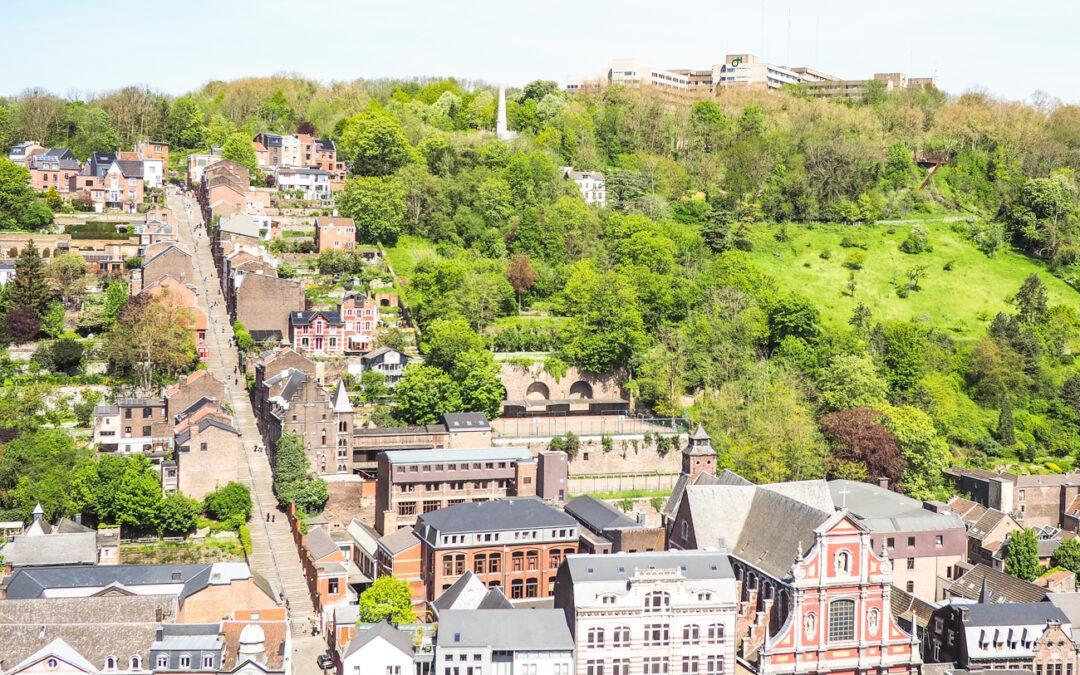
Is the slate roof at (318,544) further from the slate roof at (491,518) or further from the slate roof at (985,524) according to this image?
the slate roof at (985,524)

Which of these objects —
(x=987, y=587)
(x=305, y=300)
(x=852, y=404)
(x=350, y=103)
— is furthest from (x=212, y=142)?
(x=987, y=587)

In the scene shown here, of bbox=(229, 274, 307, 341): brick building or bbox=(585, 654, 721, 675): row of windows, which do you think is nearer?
bbox=(585, 654, 721, 675): row of windows

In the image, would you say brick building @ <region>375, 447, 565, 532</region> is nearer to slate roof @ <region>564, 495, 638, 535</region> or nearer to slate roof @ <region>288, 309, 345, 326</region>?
slate roof @ <region>564, 495, 638, 535</region>

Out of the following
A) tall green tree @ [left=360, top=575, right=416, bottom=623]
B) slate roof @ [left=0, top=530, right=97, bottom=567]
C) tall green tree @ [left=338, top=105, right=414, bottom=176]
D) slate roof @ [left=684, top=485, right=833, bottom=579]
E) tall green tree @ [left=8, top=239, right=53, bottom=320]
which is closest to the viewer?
tall green tree @ [left=360, top=575, right=416, bottom=623]

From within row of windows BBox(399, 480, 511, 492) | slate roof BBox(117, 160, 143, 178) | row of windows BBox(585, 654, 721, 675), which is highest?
slate roof BBox(117, 160, 143, 178)

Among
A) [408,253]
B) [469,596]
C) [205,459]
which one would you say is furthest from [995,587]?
[408,253]

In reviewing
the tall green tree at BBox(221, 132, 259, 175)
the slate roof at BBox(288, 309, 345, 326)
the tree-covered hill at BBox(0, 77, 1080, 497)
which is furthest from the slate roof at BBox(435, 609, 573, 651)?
the tall green tree at BBox(221, 132, 259, 175)
